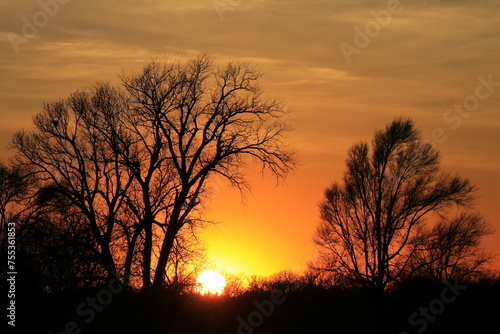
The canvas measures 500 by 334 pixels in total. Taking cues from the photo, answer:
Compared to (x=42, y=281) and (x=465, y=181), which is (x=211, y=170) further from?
(x=465, y=181)

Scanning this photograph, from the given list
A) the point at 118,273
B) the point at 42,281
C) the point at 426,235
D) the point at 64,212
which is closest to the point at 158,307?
the point at 42,281

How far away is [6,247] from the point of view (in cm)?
2586

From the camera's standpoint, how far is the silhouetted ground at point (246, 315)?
26.3 metres

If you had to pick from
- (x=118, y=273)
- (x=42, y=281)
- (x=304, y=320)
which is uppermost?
(x=118, y=273)

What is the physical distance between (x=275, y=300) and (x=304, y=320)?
168 centimetres

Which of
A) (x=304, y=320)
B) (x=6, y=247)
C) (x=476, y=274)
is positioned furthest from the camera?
(x=476, y=274)

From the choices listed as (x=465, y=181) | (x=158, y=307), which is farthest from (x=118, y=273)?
(x=465, y=181)

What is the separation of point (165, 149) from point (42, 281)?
11861 millimetres

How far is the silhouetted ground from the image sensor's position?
2634cm

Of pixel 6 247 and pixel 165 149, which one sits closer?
pixel 6 247

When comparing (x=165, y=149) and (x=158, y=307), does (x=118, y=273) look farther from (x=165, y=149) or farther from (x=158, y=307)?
(x=158, y=307)

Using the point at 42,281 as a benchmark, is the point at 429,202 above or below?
above

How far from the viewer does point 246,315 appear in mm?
27547

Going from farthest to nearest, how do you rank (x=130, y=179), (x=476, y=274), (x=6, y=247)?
(x=476, y=274) → (x=130, y=179) → (x=6, y=247)
